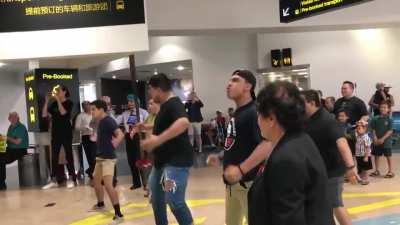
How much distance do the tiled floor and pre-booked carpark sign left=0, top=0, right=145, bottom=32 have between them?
3142mm

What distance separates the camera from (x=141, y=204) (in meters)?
7.80

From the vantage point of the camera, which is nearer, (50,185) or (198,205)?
(198,205)

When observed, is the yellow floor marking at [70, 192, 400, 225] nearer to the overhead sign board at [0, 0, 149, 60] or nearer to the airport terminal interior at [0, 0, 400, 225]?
the airport terminal interior at [0, 0, 400, 225]

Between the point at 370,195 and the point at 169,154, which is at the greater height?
the point at 169,154

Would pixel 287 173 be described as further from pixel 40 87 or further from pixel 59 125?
pixel 40 87

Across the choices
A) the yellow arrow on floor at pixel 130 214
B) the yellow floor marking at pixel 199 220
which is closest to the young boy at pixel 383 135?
the yellow arrow on floor at pixel 130 214

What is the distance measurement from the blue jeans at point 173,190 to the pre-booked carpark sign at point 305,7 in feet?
14.7

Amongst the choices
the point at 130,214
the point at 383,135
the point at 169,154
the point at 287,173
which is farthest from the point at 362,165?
the point at 287,173

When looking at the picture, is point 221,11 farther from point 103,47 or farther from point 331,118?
point 331,118

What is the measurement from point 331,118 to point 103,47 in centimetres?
650

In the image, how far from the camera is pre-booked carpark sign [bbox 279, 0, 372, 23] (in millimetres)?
8052

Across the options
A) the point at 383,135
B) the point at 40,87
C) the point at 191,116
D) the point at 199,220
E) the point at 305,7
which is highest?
the point at 305,7

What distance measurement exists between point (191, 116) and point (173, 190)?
12313 mm

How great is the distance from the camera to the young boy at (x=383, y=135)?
9.23 metres
